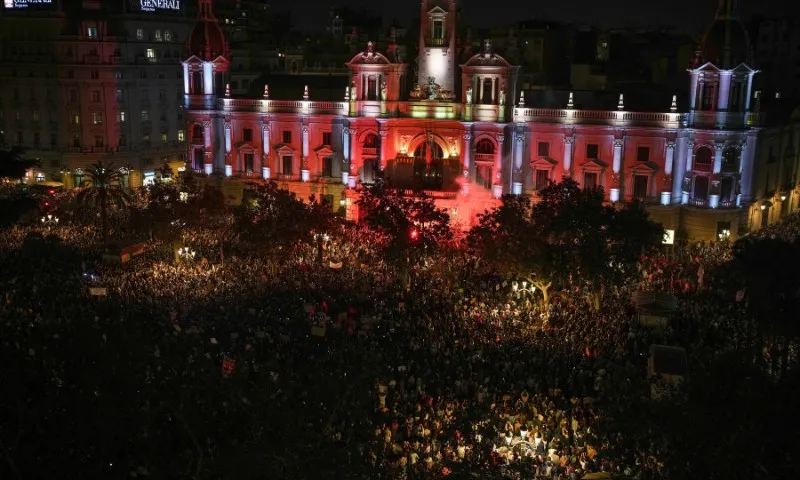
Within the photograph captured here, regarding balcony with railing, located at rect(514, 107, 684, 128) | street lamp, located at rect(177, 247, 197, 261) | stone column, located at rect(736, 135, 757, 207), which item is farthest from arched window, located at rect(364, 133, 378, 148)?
stone column, located at rect(736, 135, 757, 207)

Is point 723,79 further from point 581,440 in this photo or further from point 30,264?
point 30,264

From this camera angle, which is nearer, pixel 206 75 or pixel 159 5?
pixel 206 75

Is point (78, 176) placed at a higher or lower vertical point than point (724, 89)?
lower

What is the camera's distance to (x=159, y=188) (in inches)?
2199

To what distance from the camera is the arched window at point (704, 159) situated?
56.3 metres

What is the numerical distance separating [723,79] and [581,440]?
36852mm

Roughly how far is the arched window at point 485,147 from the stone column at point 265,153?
56.6 ft

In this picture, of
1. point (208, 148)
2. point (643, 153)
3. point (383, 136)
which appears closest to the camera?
point (643, 153)

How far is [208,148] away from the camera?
68.8m

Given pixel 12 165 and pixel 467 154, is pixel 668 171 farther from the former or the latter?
pixel 12 165

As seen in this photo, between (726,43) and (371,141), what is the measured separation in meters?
25.6

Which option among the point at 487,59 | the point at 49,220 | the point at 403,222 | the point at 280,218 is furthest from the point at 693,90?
the point at 49,220

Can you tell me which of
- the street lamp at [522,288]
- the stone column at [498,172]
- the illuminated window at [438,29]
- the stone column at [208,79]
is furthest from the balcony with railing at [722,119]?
the stone column at [208,79]

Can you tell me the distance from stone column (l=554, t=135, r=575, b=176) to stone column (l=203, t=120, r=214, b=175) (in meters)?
28.5
